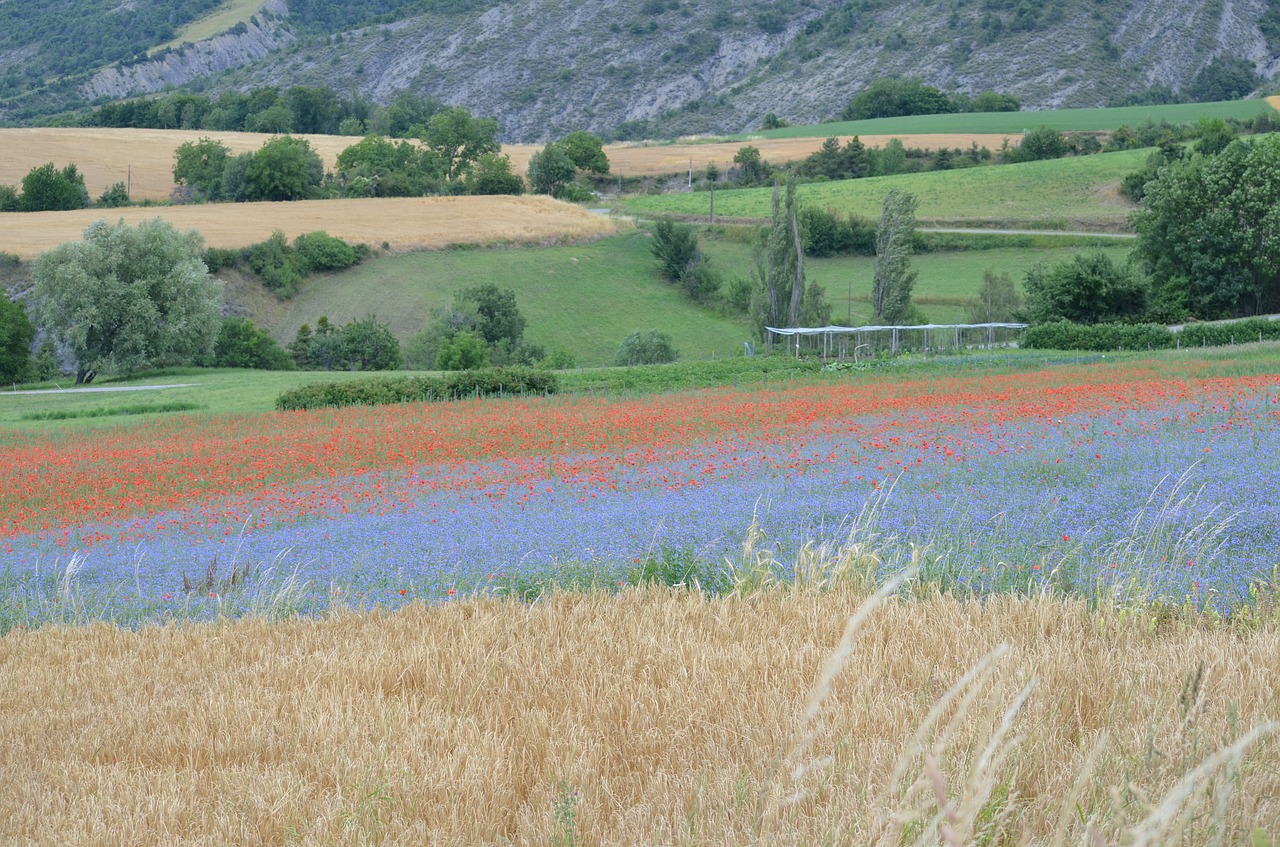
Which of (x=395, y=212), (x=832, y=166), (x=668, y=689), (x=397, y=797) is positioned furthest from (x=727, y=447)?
(x=832, y=166)

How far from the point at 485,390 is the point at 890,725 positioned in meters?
30.3

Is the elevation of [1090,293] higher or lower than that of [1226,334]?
higher

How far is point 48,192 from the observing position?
91.4 meters

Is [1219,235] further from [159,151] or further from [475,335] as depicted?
[159,151]

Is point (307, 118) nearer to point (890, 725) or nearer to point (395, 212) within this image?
point (395, 212)

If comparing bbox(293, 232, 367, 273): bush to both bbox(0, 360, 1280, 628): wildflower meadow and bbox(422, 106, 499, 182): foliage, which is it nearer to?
bbox(422, 106, 499, 182): foliage

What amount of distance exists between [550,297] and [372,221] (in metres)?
22.3

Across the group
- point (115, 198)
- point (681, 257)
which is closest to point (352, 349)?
point (681, 257)

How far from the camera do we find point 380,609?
24.2 ft

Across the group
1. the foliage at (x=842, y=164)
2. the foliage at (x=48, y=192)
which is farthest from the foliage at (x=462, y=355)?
the foliage at (x=842, y=164)

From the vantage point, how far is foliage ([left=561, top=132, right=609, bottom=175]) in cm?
11706

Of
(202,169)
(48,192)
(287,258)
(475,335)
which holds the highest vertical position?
(202,169)

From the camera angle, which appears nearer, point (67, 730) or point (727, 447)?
point (67, 730)

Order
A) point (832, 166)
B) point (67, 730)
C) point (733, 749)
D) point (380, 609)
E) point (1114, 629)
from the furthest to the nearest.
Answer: point (832, 166), point (380, 609), point (1114, 629), point (67, 730), point (733, 749)
